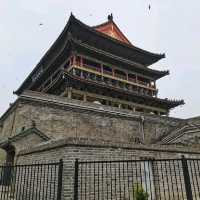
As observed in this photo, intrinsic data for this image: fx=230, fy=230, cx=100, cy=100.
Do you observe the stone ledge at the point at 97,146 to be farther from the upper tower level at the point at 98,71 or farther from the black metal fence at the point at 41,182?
the upper tower level at the point at 98,71

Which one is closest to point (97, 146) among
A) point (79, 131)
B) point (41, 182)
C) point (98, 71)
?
point (41, 182)

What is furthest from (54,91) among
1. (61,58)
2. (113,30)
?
(113,30)

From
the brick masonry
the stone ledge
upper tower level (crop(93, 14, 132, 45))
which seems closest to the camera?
the stone ledge

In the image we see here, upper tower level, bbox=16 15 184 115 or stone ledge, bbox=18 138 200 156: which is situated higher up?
upper tower level, bbox=16 15 184 115

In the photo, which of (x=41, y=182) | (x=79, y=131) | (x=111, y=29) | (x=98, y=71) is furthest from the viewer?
(x=111, y=29)

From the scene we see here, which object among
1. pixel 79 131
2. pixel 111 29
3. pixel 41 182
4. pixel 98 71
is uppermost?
pixel 111 29

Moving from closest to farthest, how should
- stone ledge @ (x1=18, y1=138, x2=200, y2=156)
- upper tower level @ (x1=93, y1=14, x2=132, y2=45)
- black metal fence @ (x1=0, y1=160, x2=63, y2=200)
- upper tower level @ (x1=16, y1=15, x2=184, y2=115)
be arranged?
black metal fence @ (x1=0, y1=160, x2=63, y2=200) → stone ledge @ (x1=18, y1=138, x2=200, y2=156) → upper tower level @ (x1=16, y1=15, x2=184, y2=115) → upper tower level @ (x1=93, y1=14, x2=132, y2=45)

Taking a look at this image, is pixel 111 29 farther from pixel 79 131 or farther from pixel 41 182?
pixel 41 182

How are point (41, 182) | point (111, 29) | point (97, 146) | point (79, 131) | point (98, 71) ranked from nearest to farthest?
point (41, 182), point (97, 146), point (79, 131), point (98, 71), point (111, 29)

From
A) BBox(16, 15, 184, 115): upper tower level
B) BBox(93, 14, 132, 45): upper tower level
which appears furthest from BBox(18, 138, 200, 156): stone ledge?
BBox(93, 14, 132, 45): upper tower level

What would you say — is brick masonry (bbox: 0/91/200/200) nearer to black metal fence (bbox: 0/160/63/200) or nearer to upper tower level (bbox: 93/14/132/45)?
black metal fence (bbox: 0/160/63/200)

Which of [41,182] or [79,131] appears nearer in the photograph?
[41,182]

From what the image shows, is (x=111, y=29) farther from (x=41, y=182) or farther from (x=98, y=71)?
(x=41, y=182)

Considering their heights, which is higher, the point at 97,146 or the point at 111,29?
the point at 111,29
